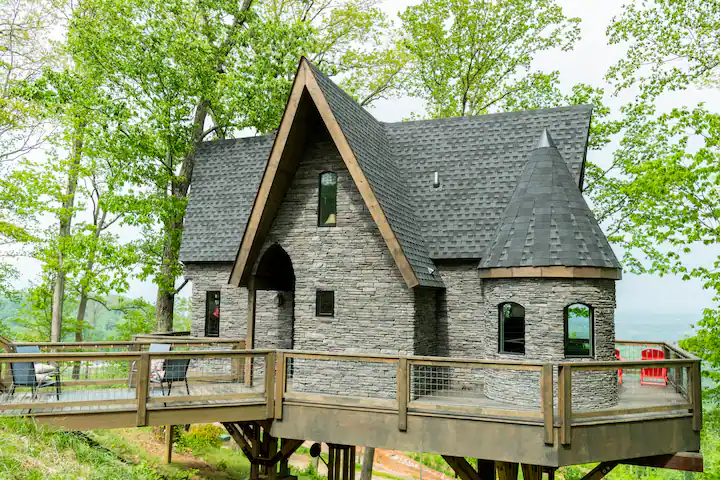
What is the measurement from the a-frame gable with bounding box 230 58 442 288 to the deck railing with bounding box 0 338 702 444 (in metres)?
1.98

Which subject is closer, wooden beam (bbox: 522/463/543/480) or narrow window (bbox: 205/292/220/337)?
wooden beam (bbox: 522/463/543/480)

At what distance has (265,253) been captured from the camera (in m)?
12.5

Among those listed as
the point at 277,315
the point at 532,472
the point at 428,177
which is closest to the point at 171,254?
the point at 277,315

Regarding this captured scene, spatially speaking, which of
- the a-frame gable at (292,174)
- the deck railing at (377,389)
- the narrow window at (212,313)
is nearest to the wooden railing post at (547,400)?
the deck railing at (377,389)

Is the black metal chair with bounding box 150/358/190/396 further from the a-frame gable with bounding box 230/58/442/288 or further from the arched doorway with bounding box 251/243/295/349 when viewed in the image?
the arched doorway with bounding box 251/243/295/349

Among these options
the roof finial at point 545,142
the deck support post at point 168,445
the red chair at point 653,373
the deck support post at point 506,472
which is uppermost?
the roof finial at point 545,142

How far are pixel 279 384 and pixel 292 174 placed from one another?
16.0 ft

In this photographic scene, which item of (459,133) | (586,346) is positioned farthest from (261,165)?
(586,346)

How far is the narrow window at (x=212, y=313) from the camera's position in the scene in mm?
15625

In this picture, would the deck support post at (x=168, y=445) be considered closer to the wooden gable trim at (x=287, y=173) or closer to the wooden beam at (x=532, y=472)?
the wooden gable trim at (x=287, y=173)

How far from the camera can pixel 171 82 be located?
1944cm

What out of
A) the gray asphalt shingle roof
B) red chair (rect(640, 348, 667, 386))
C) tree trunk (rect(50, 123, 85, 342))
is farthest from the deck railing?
tree trunk (rect(50, 123, 85, 342))

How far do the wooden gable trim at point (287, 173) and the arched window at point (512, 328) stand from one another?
198cm

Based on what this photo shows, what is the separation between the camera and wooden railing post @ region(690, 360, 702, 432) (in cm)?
937
